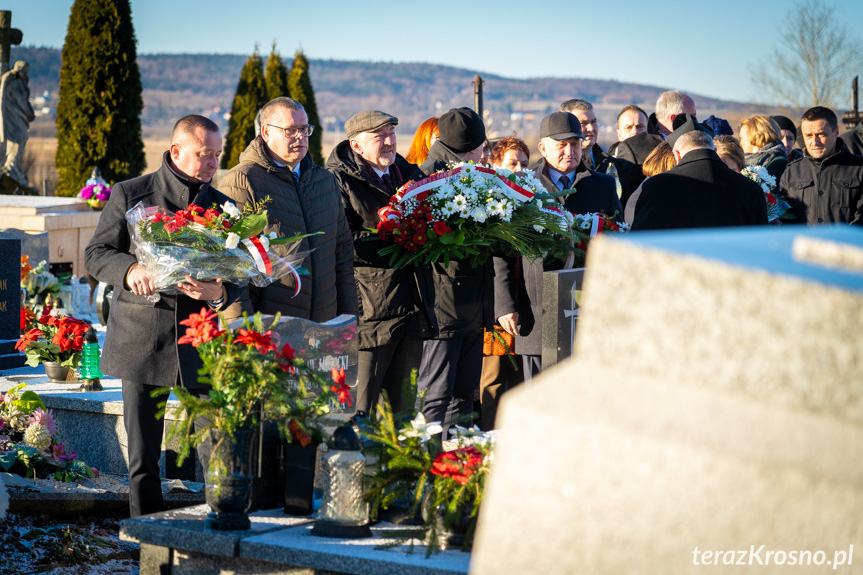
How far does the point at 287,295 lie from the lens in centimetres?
461

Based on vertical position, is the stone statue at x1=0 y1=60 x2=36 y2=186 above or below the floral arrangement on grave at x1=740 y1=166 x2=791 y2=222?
above

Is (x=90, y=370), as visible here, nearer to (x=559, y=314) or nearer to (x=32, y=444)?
(x=32, y=444)

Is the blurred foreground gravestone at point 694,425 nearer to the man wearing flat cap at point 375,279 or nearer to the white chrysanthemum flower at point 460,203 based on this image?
the white chrysanthemum flower at point 460,203

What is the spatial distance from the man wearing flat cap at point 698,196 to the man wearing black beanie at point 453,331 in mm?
967

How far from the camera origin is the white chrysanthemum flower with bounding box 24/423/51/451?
16.2ft

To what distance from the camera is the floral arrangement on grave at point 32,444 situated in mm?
4836

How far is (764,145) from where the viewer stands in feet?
25.4

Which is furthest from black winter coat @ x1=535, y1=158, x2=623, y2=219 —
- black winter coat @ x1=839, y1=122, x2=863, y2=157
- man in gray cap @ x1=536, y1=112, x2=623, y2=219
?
black winter coat @ x1=839, y1=122, x2=863, y2=157

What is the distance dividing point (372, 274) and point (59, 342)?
239 cm

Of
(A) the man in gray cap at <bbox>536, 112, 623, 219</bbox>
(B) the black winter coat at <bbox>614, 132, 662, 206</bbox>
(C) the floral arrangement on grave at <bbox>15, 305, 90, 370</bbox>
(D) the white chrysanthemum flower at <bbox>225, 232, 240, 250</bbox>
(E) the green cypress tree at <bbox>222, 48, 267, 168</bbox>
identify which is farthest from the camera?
(E) the green cypress tree at <bbox>222, 48, 267, 168</bbox>

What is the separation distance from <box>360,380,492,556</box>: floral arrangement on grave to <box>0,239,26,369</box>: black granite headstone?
4736 mm

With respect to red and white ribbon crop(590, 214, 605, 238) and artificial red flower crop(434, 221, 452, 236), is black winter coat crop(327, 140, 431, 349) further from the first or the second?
red and white ribbon crop(590, 214, 605, 238)

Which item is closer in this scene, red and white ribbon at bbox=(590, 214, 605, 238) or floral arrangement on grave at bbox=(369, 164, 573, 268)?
floral arrangement on grave at bbox=(369, 164, 573, 268)

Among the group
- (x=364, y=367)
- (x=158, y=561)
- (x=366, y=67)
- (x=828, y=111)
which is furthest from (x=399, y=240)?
(x=366, y=67)
